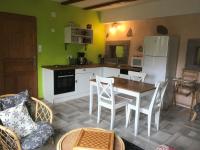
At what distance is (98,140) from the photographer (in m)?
1.71

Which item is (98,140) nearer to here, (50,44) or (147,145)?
(147,145)

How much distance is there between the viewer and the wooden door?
12.4ft

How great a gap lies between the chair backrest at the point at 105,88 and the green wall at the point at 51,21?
1969mm

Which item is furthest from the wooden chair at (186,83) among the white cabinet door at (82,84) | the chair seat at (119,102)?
the white cabinet door at (82,84)

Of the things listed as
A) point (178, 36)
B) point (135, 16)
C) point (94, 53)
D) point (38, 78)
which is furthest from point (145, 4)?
point (38, 78)

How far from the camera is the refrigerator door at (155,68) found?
4023 mm

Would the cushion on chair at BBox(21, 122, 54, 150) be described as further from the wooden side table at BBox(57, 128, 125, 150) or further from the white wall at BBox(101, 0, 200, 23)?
the white wall at BBox(101, 0, 200, 23)

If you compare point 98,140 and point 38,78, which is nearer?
point 98,140

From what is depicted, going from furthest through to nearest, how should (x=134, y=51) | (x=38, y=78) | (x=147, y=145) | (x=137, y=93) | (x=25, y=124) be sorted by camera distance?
(x=134, y=51) < (x=38, y=78) < (x=137, y=93) < (x=147, y=145) < (x=25, y=124)

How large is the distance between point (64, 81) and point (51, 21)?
157 cm

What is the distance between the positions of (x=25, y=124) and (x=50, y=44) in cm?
277

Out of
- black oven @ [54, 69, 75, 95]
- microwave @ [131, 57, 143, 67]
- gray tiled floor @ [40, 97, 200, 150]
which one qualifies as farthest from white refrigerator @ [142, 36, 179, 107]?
black oven @ [54, 69, 75, 95]

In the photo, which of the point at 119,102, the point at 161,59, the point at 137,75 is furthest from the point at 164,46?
the point at 119,102

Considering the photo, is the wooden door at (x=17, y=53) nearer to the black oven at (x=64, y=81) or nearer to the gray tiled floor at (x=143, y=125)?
the black oven at (x=64, y=81)
